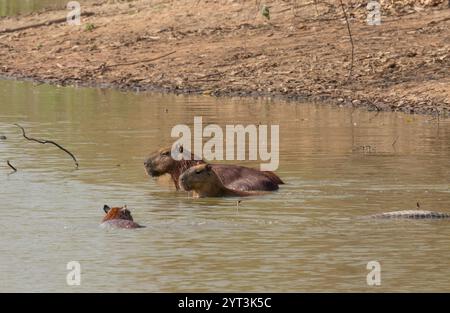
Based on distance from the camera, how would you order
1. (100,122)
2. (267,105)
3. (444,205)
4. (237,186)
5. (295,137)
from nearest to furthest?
1. (444,205)
2. (237,186)
3. (295,137)
4. (100,122)
5. (267,105)

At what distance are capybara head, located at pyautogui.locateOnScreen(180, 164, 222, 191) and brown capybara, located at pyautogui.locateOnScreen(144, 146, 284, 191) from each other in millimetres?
339

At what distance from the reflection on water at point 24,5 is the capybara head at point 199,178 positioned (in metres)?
17.7

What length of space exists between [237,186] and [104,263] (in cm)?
326

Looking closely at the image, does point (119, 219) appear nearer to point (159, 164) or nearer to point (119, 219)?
point (119, 219)

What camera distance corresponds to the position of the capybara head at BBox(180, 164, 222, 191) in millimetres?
13688

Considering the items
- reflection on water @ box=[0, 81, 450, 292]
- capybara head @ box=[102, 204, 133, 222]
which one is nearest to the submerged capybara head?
reflection on water @ box=[0, 81, 450, 292]

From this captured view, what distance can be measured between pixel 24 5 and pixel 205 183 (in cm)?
2005

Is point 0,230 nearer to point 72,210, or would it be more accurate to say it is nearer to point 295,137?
point 72,210

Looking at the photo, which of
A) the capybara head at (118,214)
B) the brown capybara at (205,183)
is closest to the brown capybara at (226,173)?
the brown capybara at (205,183)

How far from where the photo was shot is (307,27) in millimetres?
24094

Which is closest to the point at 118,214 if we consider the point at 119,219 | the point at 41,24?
the point at 119,219

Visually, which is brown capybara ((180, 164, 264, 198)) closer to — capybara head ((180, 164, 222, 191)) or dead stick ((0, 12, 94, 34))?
capybara head ((180, 164, 222, 191))

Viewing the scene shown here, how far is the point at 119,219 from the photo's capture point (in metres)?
12.1
